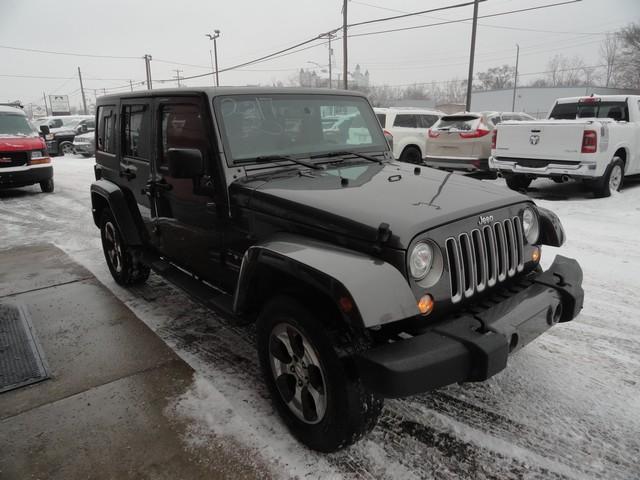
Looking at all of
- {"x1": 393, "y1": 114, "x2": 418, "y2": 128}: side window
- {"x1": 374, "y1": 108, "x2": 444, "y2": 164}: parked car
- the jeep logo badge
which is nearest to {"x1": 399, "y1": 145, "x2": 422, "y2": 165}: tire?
{"x1": 374, "y1": 108, "x2": 444, "y2": 164}: parked car

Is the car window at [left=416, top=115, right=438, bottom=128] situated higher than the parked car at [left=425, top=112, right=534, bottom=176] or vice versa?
the car window at [left=416, top=115, right=438, bottom=128]

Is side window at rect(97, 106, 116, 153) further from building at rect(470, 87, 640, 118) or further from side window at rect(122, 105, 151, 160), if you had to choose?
building at rect(470, 87, 640, 118)

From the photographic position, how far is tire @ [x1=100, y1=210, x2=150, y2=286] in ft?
15.7

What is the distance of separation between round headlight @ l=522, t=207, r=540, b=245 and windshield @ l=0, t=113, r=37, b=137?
11973 mm

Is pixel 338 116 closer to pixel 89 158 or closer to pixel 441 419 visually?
pixel 441 419

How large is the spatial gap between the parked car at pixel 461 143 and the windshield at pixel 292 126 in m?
7.58

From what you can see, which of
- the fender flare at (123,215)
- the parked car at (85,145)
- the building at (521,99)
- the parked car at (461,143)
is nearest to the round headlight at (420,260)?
the fender flare at (123,215)

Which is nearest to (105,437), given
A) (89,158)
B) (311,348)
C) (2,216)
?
(311,348)

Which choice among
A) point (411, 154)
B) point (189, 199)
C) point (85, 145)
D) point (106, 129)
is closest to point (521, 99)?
point (411, 154)

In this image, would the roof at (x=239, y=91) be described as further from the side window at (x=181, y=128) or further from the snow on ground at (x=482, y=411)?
the snow on ground at (x=482, y=411)

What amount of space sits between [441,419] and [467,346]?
0.91 metres

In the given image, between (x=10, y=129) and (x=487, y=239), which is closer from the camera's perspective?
(x=487, y=239)

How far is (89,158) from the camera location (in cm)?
2031

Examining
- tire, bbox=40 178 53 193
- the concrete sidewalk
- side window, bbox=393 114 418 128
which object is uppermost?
side window, bbox=393 114 418 128
